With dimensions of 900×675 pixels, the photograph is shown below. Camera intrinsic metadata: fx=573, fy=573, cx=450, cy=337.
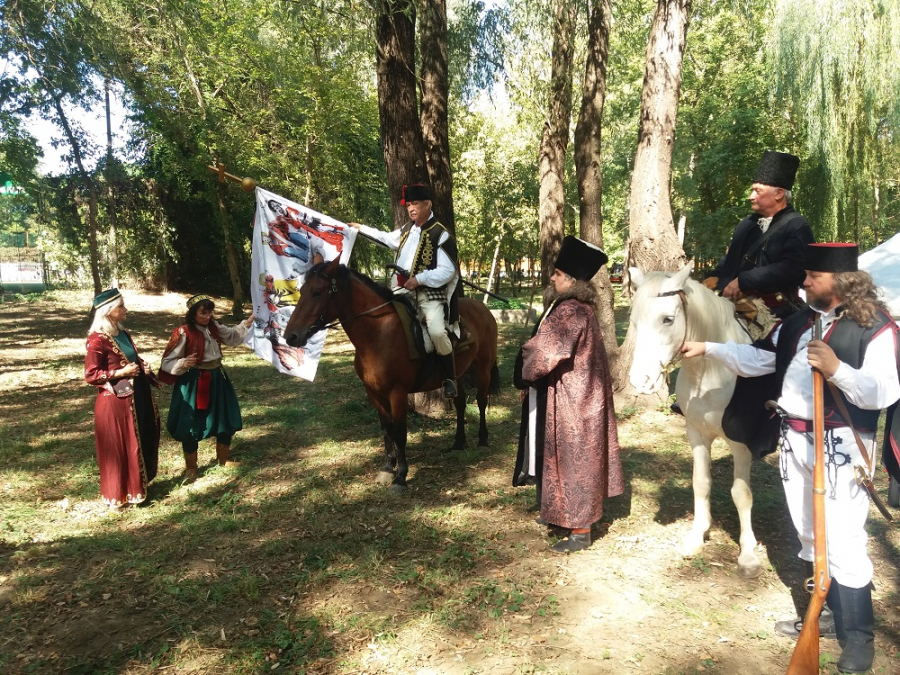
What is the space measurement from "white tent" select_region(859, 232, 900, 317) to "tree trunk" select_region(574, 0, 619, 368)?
4.96 meters

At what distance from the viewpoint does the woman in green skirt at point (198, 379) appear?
20.0ft

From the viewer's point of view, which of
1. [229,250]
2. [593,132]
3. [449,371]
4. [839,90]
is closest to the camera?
[449,371]

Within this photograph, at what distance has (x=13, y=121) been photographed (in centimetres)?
1469

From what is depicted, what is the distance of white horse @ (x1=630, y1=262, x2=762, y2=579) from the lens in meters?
3.65

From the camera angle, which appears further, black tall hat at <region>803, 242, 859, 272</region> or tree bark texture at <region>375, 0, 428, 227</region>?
tree bark texture at <region>375, 0, 428, 227</region>

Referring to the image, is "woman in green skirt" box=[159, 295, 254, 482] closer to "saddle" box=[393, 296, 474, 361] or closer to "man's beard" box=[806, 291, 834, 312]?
"saddle" box=[393, 296, 474, 361]

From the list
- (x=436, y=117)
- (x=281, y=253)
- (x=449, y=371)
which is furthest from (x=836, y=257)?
(x=436, y=117)

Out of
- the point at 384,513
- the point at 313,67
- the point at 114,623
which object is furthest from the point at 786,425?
the point at 313,67

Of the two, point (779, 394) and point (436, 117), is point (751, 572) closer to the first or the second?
point (779, 394)

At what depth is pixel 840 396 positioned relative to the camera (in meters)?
3.03

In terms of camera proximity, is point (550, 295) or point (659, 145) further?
point (659, 145)

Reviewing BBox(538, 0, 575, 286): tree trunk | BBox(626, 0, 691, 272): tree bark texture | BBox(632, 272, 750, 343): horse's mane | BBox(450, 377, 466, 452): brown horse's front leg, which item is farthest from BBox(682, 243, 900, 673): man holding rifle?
BBox(538, 0, 575, 286): tree trunk

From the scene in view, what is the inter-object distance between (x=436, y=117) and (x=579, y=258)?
5257 millimetres

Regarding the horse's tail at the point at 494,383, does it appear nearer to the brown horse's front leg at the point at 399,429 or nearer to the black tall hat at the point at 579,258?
the brown horse's front leg at the point at 399,429
